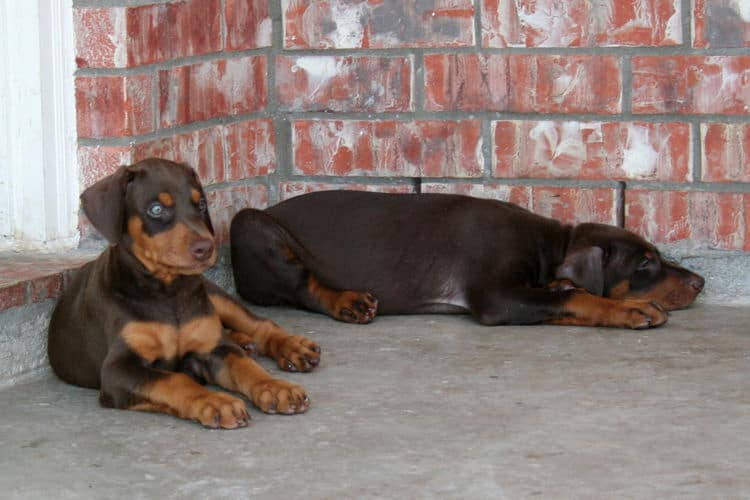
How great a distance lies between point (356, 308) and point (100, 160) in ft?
3.43

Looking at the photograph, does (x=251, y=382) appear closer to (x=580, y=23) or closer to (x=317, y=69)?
(x=317, y=69)

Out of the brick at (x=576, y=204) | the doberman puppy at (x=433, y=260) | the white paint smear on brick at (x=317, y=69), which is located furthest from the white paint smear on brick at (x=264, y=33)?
the brick at (x=576, y=204)

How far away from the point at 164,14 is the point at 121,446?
189 centimetres

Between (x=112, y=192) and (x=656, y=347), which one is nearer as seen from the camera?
(x=112, y=192)

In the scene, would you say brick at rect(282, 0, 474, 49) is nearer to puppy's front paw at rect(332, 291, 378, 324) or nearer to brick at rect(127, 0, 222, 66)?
brick at rect(127, 0, 222, 66)

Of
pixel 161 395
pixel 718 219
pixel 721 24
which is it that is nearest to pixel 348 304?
pixel 161 395

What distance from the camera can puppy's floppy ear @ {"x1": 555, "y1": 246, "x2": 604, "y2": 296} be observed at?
489 cm

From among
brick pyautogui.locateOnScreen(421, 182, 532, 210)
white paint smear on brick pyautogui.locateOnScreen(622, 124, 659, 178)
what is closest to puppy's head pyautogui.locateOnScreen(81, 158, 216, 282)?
brick pyautogui.locateOnScreen(421, 182, 532, 210)

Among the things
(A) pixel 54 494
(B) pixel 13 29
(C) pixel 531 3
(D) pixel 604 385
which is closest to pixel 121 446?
(A) pixel 54 494

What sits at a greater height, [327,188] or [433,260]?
[327,188]

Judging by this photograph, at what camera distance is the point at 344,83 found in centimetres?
542

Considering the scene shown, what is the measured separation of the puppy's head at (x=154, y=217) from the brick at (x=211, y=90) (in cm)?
106

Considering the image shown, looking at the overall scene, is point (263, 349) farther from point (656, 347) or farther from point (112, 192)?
point (656, 347)

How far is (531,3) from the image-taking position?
517 cm
